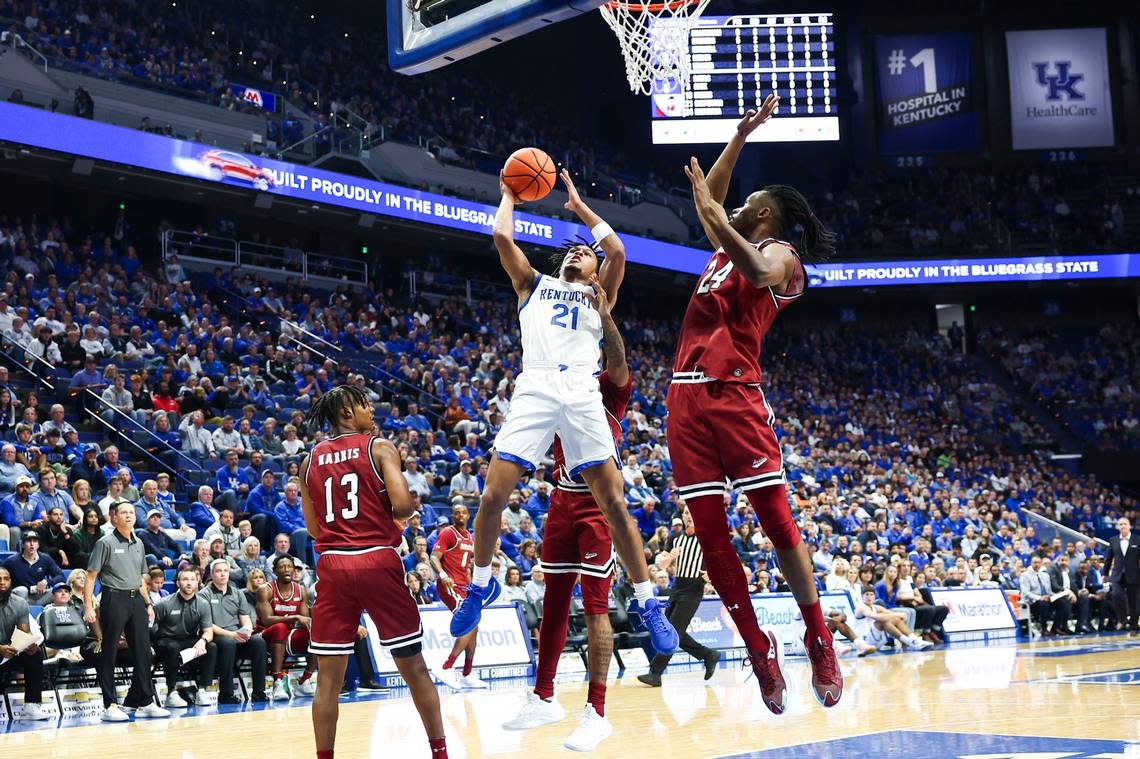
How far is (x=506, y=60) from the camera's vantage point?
33.6m

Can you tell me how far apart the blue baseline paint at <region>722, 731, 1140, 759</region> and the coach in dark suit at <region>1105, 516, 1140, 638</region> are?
1370cm

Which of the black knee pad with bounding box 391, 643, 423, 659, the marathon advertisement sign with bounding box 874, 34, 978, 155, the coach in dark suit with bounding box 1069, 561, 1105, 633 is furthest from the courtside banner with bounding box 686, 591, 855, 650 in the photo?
Result: the marathon advertisement sign with bounding box 874, 34, 978, 155

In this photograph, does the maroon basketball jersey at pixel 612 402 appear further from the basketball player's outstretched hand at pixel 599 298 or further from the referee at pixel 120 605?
the referee at pixel 120 605

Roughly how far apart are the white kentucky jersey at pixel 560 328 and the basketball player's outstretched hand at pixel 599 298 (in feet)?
0.09

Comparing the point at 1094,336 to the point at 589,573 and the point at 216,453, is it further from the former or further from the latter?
the point at 589,573

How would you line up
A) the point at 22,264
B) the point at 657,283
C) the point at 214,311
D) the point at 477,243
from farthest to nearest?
the point at 657,283 < the point at 477,243 < the point at 214,311 < the point at 22,264

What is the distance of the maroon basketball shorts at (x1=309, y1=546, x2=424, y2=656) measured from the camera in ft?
18.6

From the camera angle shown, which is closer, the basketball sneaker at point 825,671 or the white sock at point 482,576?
the basketball sneaker at point 825,671

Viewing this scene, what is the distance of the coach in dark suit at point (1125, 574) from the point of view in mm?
19391

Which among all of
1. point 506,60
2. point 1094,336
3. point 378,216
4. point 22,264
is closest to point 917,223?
point 1094,336

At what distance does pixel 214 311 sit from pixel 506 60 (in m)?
15.7

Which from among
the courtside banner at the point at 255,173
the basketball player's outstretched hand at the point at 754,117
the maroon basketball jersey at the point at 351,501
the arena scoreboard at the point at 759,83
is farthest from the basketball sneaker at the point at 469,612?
the arena scoreboard at the point at 759,83

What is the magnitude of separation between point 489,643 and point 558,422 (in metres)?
7.65

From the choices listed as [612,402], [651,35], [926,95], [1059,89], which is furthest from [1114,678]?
[1059,89]
